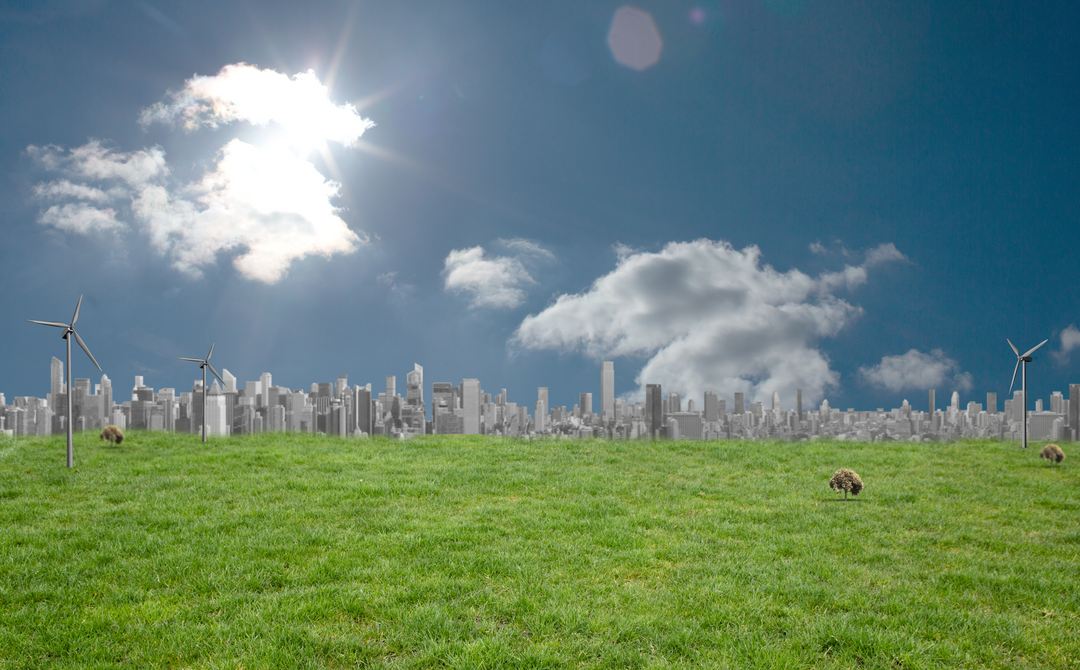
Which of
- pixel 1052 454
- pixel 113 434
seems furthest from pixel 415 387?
pixel 1052 454

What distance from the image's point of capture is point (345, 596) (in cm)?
850

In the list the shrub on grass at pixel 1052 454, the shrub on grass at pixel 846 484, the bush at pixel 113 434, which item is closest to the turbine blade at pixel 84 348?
the bush at pixel 113 434

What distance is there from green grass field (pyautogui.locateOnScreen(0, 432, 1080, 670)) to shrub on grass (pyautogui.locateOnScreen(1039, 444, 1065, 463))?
6.13ft

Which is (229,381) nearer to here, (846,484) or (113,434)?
(113,434)

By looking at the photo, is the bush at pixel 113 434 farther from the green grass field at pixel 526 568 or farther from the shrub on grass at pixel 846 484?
the shrub on grass at pixel 846 484

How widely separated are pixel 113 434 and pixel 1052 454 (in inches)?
1397

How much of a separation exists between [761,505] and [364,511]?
10.0 m

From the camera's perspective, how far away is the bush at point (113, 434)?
22.2 metres

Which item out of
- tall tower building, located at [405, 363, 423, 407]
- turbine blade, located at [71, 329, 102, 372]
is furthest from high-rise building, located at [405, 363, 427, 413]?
turbine blade, located at [71, 329, 102, 372]

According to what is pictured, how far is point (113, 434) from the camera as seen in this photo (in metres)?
22.3

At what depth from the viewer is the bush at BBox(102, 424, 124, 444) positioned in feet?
72.8

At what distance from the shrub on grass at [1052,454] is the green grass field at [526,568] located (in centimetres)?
187

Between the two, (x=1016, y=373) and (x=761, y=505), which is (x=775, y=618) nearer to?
(x=761, y=505)

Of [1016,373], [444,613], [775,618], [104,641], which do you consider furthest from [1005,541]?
[1016,373]
